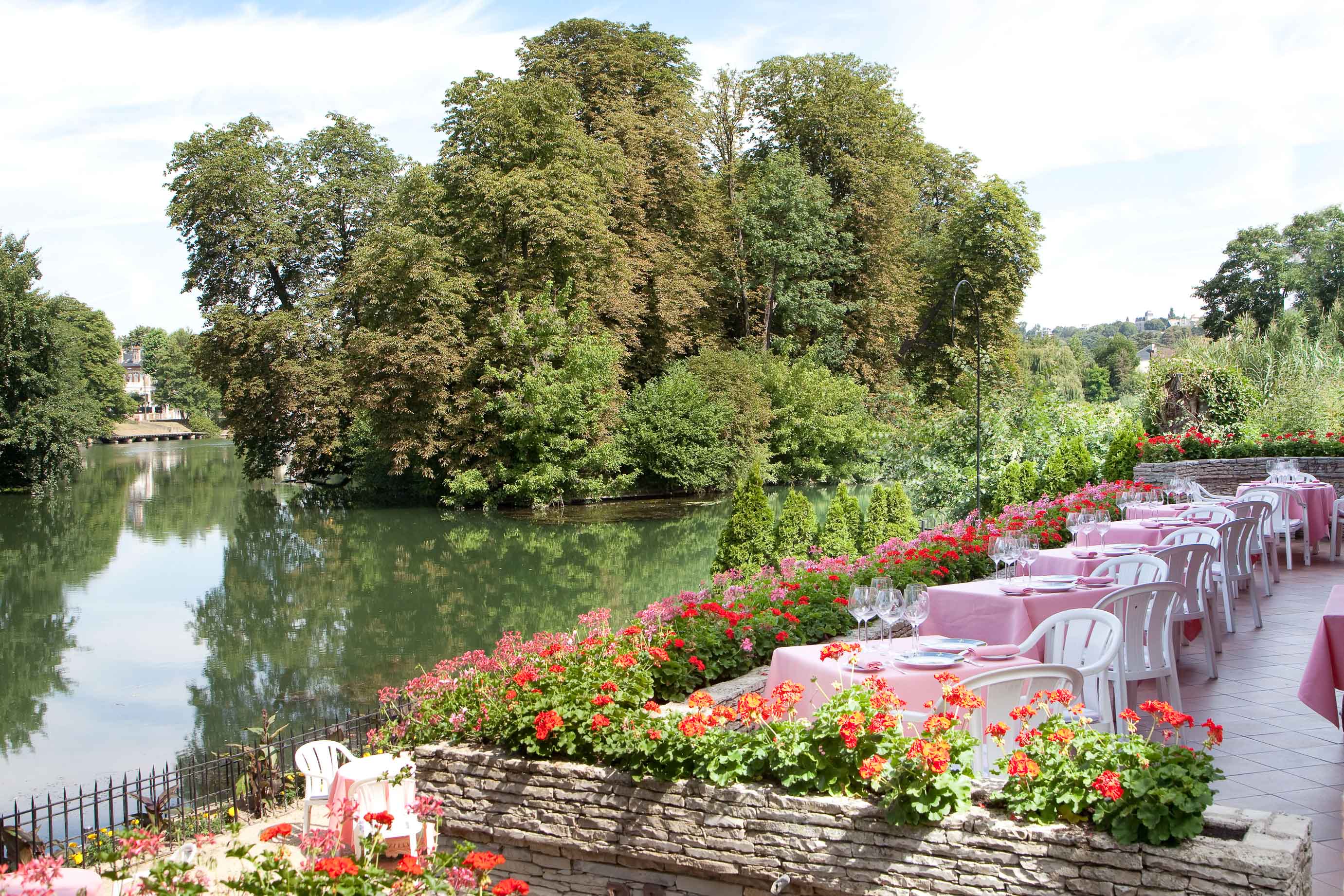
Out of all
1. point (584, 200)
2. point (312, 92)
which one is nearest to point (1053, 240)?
point (584, 200)

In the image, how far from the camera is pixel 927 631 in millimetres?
6266

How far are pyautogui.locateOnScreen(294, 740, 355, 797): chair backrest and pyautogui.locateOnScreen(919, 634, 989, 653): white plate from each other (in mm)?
3635

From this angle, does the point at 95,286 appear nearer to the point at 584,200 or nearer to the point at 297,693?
the point at 584,200

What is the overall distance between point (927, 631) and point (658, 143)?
28.1 metres

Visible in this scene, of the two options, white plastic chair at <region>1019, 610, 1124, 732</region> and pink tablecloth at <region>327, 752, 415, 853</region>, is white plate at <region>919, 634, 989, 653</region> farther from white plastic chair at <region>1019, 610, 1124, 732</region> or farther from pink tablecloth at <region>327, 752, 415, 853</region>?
pink tablecloth at <region>327, 752, 415, 853</region>

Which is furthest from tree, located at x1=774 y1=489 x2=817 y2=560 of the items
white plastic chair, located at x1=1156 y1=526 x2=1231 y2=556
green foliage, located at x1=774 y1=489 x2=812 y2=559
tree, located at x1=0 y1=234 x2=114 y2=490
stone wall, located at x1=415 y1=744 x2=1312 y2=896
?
tree, located at x1=0 y1=234 x2=114 y2=490

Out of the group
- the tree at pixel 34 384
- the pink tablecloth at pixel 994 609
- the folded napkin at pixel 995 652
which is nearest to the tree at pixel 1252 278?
the pink tablecloth at pixel 994 609

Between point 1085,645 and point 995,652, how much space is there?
2.61 ft

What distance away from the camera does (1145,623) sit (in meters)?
5.38

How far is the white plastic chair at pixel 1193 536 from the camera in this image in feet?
24.9

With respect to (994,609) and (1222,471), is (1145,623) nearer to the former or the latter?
(994,609)

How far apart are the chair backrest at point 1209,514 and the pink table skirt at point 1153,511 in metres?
0.10

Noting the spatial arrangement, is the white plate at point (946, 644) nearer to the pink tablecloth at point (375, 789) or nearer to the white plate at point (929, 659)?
the white plate at point (929, 659)

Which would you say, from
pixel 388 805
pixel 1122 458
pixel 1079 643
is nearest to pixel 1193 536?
pixel 1079 643
